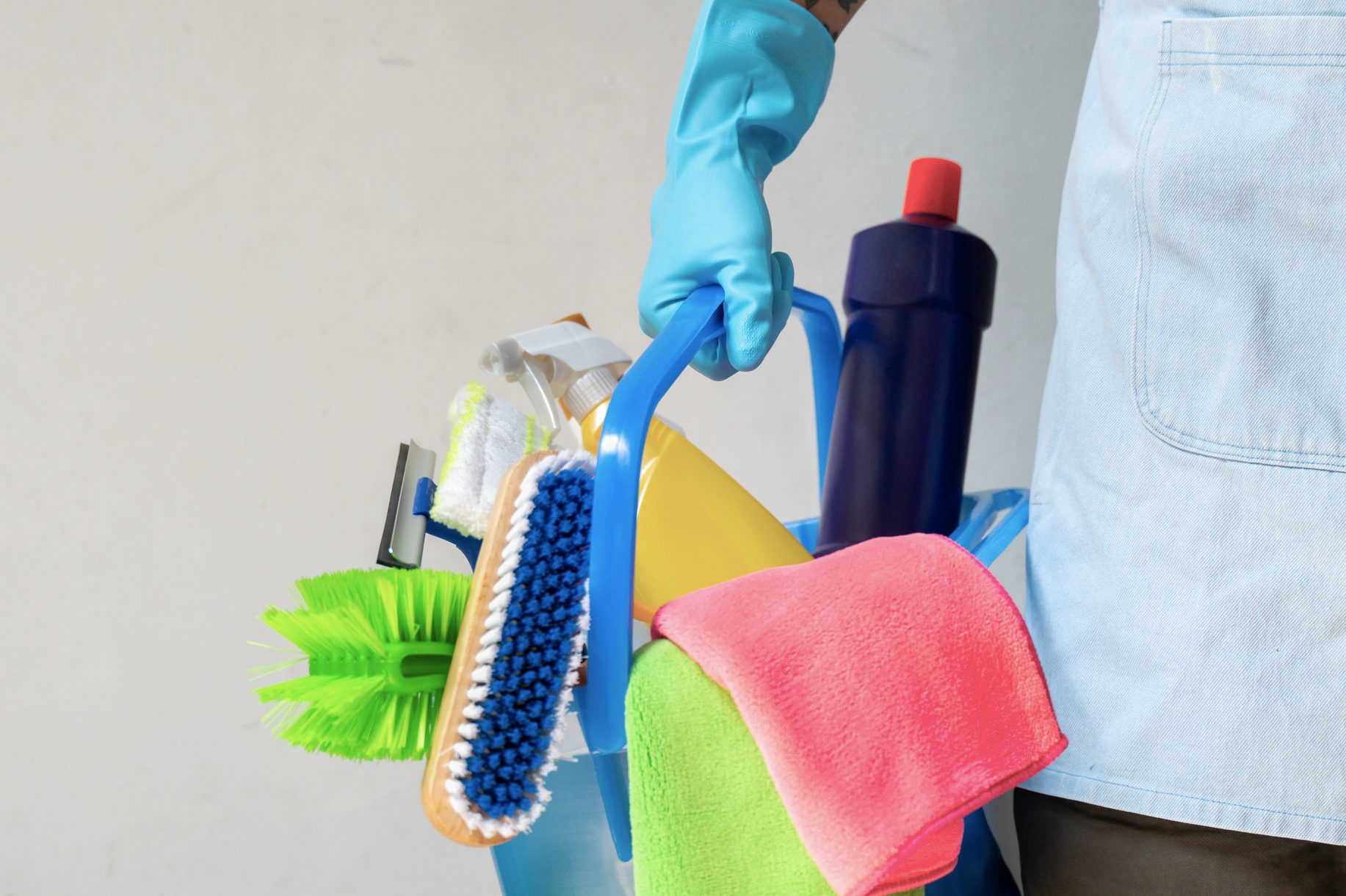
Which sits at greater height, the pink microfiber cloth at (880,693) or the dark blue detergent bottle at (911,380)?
the dark blue detergent bottle at (911,380)

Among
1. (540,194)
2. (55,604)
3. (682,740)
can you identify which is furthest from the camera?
(540,194)

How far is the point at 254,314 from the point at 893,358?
65cm

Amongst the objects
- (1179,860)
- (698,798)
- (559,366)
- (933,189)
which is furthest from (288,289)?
(1179,860)

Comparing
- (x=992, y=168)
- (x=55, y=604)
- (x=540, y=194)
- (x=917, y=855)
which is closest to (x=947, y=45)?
(x=992, y=168)

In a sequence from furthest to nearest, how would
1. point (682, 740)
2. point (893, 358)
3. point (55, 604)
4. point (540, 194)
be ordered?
point (540, 194) → point (55, 604) → point (893, 358) → point (682, 740)

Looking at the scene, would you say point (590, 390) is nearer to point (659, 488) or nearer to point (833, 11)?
point (659, 488)

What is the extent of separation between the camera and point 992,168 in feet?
3.44

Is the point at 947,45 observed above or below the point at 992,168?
above

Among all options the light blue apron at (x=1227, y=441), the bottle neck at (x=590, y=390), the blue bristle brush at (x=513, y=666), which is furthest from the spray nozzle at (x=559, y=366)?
the light blue apron at (x=1227, y=441)

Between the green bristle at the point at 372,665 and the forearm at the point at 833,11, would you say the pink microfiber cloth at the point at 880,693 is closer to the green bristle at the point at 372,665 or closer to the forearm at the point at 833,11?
the green bristle at the point at 372,665

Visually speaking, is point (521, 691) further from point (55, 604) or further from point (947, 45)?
point (947, 45)

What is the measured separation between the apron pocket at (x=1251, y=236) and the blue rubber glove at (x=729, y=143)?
0.19 meters

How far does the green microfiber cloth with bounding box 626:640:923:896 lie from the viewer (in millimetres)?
365

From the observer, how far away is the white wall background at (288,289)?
2.98ft
